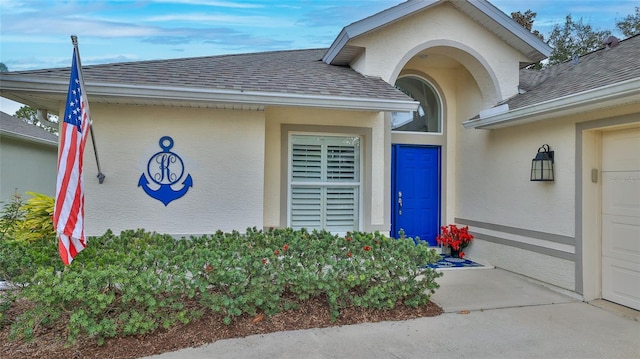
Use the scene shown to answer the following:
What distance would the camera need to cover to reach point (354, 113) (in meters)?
6.06

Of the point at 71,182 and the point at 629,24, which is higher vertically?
the point at 629,24

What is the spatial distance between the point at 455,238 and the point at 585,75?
3.48 m

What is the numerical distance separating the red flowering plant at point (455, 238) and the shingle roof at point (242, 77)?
317 centimetres

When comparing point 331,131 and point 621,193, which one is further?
point 331,131

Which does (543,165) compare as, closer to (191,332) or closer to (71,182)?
(191,332)

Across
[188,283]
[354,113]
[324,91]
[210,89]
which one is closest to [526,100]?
[354,113]

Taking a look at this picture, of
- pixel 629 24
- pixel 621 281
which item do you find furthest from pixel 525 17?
pixel 621 281

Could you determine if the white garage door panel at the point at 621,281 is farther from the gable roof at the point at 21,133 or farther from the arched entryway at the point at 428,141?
the gable roof at the point at 21,133

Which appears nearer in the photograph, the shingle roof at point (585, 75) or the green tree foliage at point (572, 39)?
the shingle roof at point (585, 75)

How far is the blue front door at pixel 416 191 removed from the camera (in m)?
7.20

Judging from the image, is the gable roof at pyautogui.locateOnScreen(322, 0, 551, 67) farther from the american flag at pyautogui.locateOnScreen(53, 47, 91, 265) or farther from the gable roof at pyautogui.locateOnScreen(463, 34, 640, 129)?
the american flag at pyautogui.locateOnScreen(53, 47, 91, 265)

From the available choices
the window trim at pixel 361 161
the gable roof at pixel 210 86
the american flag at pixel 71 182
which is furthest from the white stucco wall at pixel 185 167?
the american flag at pixel 71 182

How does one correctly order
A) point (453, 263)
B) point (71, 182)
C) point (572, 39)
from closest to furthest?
point (71, 182) → point (453, 263) → point (572, 39)

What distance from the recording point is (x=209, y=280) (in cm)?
357
